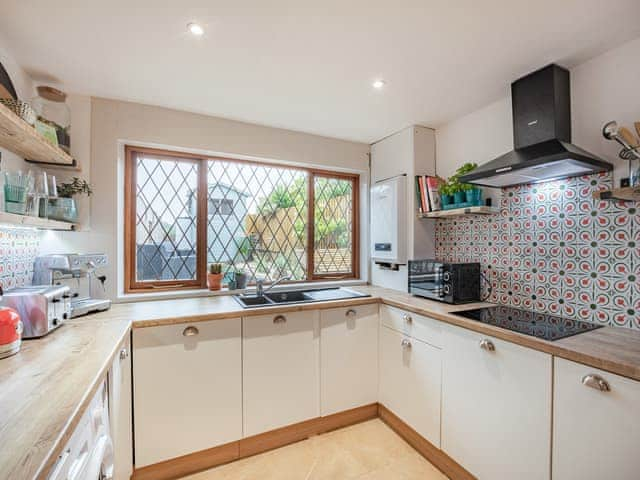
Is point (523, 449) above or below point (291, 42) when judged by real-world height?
below

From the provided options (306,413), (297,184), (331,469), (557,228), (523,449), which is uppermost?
(297,184)

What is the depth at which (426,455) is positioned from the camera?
5.97 feet

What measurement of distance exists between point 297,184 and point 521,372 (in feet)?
7.05

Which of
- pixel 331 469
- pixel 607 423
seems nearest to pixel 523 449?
pixel 607 423

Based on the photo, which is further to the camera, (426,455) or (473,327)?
(426,455)

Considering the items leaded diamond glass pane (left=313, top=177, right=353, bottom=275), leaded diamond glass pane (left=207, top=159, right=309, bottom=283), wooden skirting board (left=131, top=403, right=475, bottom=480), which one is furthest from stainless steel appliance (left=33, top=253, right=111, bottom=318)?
leaded diamond glass pane (left=313, top=177, right=353, bottom=275)

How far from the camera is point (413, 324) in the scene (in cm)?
195

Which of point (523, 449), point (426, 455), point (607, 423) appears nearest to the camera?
point (607, 423)

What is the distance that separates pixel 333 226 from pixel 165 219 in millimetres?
1474

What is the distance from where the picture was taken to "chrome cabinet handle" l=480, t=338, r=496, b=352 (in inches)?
57.1

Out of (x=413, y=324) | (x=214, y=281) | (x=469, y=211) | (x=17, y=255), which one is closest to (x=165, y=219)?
(x=214, y=281)

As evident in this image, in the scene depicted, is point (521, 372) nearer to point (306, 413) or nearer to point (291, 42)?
point (306, 413)

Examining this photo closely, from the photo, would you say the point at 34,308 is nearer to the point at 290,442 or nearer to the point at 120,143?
the point at 120,143

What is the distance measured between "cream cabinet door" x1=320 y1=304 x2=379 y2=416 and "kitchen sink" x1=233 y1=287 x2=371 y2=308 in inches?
5.9
